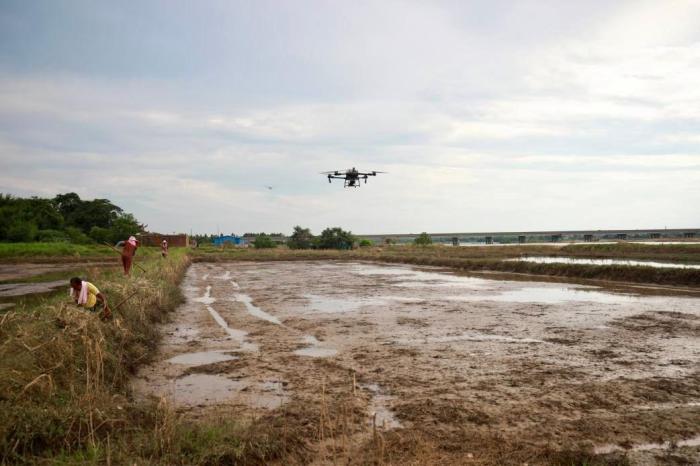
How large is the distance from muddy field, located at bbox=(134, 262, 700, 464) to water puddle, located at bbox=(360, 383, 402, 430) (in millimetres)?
19

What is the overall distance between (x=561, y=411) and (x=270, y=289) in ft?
50.9

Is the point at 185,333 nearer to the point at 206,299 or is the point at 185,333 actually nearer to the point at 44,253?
the point at 206,299

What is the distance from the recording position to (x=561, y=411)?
18.1 ft

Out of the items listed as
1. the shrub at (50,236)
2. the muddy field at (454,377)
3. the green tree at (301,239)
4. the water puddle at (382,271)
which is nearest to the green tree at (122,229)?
the shrub at (50,236)

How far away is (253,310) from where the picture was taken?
46.5 feet

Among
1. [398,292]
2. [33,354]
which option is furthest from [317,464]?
[398,292]

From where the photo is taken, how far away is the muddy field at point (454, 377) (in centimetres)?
473

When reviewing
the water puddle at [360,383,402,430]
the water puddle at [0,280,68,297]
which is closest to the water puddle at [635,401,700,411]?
the water puddle at [360,383,402,430]

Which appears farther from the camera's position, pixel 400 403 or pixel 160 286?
pixel 160 286

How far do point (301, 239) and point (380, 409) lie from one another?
62601 mm

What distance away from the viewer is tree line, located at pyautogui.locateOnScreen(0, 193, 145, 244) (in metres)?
43.6

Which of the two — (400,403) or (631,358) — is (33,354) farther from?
(631,358)

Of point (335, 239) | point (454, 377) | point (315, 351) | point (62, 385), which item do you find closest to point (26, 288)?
point (315, 351)

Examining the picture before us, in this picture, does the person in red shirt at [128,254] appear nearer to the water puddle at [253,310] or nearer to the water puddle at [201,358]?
the water puddle at [253,310]
